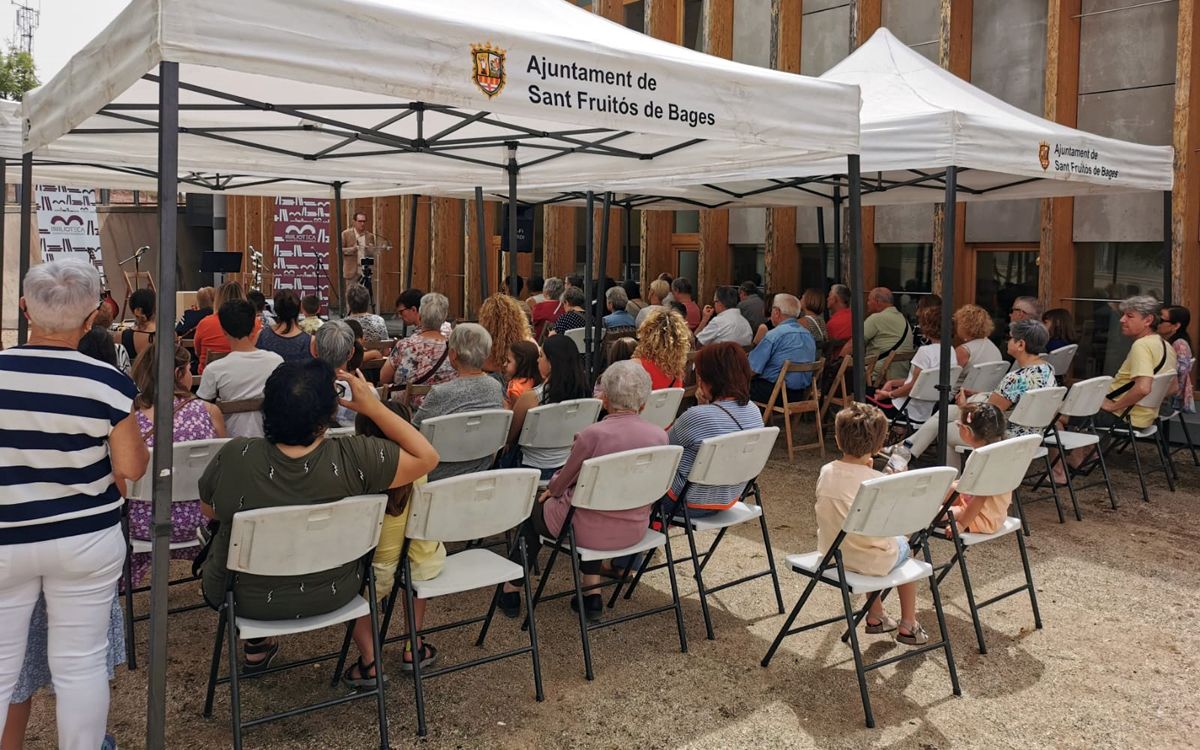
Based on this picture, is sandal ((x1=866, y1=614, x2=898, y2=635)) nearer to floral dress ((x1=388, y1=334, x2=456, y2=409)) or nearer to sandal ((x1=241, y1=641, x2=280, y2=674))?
sandal ((x1=241, y1=641, x2=280, y2=674))

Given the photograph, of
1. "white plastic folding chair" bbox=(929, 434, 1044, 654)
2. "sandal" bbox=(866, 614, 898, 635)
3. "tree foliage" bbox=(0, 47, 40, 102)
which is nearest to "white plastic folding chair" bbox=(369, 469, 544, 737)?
"sandal" bbox=(866, 614, 898, 635)

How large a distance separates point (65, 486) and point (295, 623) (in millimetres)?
822

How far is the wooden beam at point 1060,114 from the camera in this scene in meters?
9.28

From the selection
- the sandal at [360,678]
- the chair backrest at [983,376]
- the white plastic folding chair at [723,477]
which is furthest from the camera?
the chair backrest at [983,376]

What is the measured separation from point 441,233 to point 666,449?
14.7 m

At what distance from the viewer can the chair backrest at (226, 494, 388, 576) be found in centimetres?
293

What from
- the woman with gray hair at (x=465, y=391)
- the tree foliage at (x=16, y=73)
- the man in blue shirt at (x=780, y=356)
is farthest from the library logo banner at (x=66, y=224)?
the tree foliage at (x=16, y=73)

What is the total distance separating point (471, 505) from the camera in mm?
3465

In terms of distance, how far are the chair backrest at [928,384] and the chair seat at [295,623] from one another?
459 cm

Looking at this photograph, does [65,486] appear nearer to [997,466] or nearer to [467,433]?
[467,433]

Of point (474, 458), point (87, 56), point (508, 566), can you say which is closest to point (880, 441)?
point (508, 566)

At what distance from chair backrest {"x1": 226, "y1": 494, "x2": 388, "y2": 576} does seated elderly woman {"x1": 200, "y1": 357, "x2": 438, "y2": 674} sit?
3.3 inches

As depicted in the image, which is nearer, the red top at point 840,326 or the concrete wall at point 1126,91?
the red top at point 840,326

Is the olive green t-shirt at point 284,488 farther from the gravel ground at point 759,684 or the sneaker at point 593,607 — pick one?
the sneaker at point 593,607
